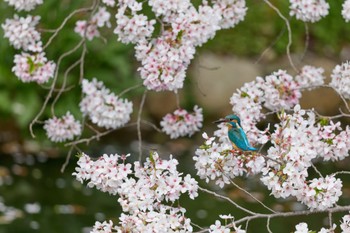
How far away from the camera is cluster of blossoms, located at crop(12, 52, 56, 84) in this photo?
178 inches

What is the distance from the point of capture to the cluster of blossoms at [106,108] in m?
4.66

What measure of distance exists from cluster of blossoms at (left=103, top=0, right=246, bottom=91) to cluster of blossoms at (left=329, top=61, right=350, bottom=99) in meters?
0.66

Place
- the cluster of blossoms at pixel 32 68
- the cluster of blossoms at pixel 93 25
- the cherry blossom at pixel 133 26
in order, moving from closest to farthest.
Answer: the cherry blossom at pixel 133 26
the cluster of blossoms at pixel 32 68
the cluster of blossoms at pixel 93 25

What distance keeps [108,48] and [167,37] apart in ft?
17.4

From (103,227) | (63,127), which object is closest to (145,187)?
(103,227)

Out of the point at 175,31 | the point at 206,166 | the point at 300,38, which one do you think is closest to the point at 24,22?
the point at 175,31

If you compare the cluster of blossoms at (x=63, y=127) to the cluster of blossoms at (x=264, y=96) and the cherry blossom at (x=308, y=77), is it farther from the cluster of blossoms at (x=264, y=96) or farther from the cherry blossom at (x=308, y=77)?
→ the cherry blossom at (x=308, y=77)

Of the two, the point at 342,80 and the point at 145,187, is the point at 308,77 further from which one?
the point at 145,187

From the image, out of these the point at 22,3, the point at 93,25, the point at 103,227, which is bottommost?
the point at 103,227

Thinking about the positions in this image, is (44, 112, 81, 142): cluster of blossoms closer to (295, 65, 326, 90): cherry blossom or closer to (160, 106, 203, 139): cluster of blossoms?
(160, 106, 203, 139): cluster of blossoms

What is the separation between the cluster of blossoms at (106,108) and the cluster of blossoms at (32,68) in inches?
10.1

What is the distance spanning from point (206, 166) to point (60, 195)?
4.32 m

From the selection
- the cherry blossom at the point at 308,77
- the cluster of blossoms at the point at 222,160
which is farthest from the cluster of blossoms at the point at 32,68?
the cluster of blossoms at the point at 222,160

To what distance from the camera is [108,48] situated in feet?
30.9
